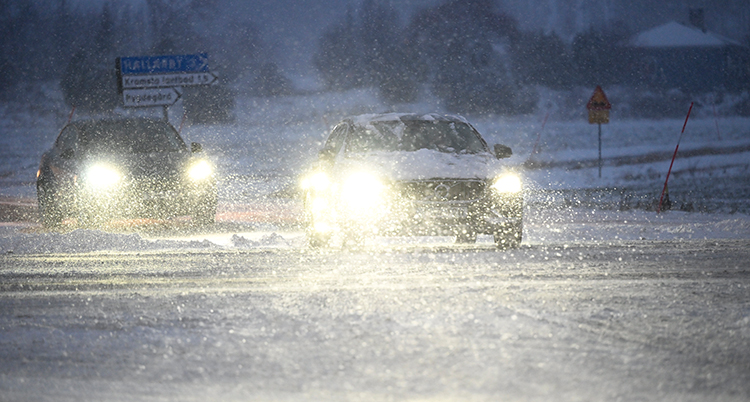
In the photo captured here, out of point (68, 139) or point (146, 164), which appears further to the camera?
point (68, 139)

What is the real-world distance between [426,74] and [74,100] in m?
21.6

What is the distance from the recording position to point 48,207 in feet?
46.3

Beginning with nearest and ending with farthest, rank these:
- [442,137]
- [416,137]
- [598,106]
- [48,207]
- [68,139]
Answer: [416,137]
[442,137]
[48,207]
[68,139]
[598,106]

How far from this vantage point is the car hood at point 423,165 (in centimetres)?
1024

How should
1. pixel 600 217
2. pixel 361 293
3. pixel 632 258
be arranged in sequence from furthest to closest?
pixel 600 217
pixel 632 258
pixel 361 293

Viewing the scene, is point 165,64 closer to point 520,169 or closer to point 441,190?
point 520,169

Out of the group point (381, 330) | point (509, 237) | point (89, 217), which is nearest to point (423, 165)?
point (509, 237)

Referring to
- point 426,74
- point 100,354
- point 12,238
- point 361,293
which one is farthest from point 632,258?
point 426,74

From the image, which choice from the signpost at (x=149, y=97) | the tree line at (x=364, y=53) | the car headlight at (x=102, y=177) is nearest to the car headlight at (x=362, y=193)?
the car headlight at (x=102, y=177)

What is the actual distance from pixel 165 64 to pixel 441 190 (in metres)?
16.5

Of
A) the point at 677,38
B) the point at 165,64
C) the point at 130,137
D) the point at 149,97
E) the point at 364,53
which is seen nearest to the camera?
the point at 130,137

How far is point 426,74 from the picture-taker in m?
58.9

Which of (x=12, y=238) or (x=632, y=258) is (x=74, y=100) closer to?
(x=12, y=238)

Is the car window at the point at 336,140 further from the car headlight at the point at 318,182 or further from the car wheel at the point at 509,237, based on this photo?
the car wheel at the point at 509,237
